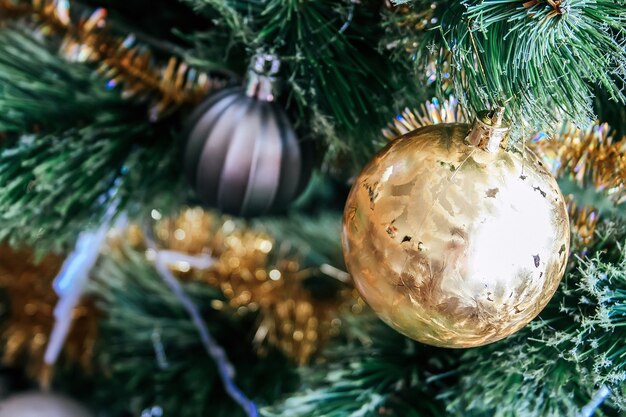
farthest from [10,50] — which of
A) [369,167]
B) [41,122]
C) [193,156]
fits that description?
[369,167]

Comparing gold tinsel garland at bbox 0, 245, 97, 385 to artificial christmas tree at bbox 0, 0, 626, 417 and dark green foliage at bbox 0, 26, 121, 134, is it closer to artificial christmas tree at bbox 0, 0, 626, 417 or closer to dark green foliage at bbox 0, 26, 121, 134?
artificial christmas tree at bbox 0, 0, 626, 417

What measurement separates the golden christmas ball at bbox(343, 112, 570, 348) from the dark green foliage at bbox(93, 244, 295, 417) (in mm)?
261

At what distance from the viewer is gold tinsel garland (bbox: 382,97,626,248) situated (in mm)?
340

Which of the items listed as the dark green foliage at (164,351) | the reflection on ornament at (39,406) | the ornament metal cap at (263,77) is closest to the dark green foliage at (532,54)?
the ornament metal cap at (263,77)

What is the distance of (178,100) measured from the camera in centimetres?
45

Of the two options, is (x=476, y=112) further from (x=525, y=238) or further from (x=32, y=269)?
(x=32, y=269)

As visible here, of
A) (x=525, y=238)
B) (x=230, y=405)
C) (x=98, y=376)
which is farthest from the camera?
(x=98, y=376)

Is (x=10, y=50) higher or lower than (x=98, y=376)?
higher

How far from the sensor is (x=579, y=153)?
1.18 feet

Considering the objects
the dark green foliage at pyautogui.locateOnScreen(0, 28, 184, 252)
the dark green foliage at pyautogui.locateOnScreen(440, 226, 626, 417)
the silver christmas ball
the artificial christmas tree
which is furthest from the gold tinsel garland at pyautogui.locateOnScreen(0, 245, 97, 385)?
the dark green foliage at pyautogui.locateOnScreen(440, 226, 626, 417)

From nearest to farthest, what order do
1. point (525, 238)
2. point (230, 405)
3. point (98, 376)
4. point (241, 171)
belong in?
point (525, 238), point (241, 171), point (230, 405), point (98, 376)

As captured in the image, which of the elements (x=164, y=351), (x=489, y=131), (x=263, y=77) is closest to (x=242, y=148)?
(x=263, y=77)

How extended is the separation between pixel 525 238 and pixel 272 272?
1.16 feet

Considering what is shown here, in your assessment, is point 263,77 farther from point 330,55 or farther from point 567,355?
point 567,355
